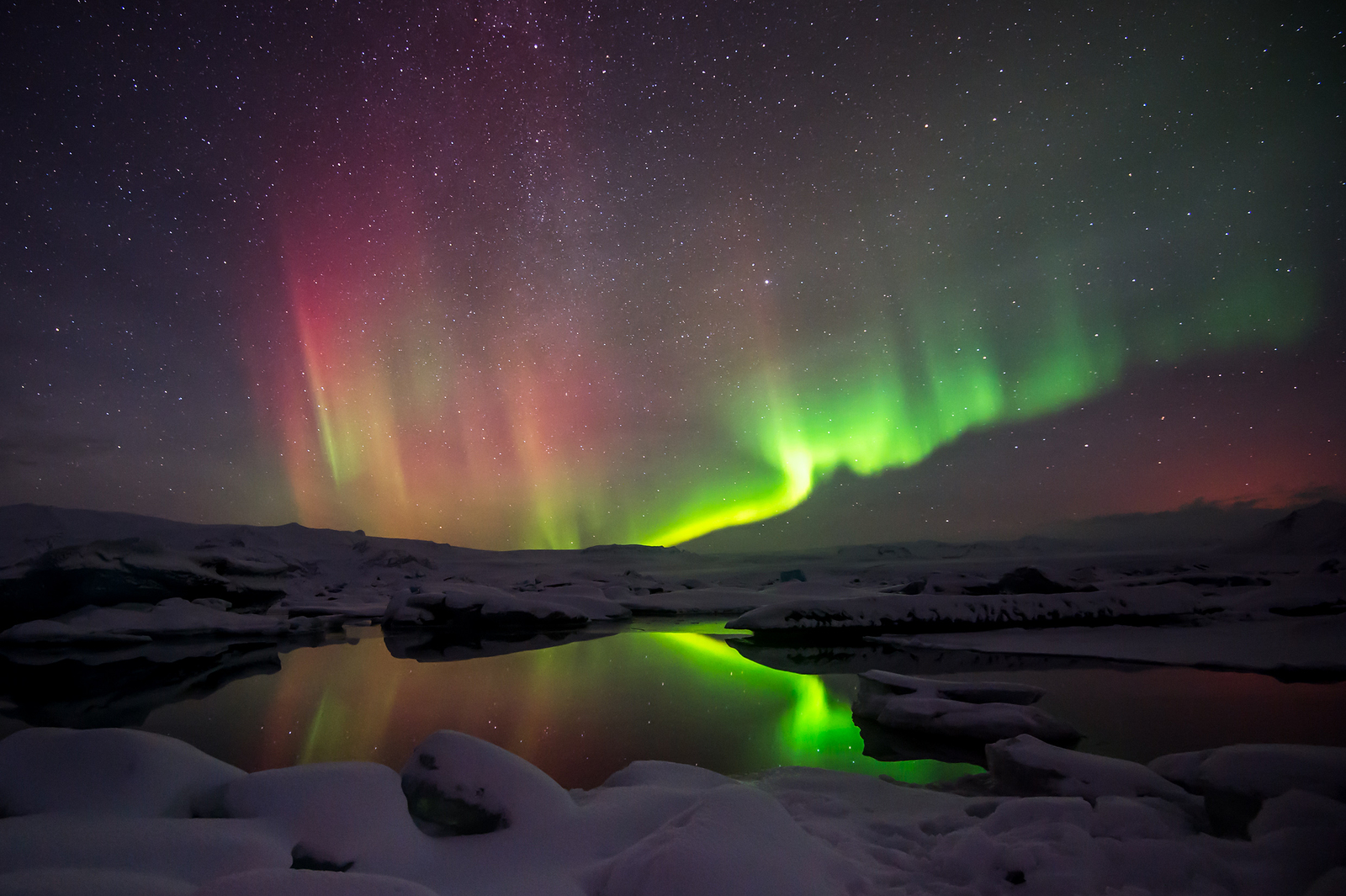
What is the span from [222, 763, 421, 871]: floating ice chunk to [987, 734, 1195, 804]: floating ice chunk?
11.9 feet

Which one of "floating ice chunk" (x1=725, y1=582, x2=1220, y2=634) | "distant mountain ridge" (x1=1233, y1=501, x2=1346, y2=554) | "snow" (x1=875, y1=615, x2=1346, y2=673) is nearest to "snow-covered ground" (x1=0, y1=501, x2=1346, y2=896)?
"snow" (x1=875, y1=615, x2=1346, y2=673)

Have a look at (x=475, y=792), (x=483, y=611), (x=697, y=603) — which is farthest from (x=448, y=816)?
(x=697, y=603)

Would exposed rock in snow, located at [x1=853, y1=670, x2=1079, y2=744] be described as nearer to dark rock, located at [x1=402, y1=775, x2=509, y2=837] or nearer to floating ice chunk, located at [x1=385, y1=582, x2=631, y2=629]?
dark rock, located at [x1=402, y1=775, x2=509, y2=837]

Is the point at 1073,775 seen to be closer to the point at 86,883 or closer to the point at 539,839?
the point at 539,839

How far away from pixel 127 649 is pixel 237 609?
7.01 m

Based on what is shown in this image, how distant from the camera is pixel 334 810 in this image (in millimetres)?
2570

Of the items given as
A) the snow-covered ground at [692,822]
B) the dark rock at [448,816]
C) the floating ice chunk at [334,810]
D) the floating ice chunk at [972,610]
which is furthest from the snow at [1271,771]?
the floating ice chunk at [972,610]

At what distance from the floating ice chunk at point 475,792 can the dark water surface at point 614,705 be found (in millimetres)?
1544

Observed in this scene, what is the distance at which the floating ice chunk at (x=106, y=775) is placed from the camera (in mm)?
2502

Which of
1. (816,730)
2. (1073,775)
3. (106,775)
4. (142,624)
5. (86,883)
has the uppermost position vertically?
(142,624)

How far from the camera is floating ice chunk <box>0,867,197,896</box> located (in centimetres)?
172

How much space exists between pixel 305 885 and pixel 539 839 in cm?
→ 130

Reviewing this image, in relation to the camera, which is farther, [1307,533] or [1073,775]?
[1307,533]

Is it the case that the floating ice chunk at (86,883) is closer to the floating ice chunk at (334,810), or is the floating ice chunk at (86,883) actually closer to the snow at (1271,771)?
the floating ice chunk at (334,810)
